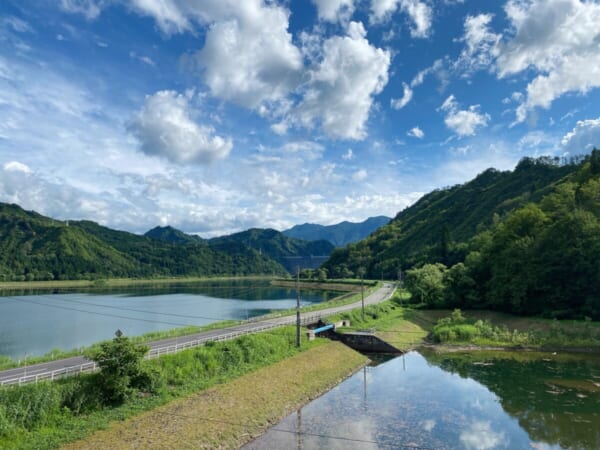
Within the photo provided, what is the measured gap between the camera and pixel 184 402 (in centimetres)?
2242

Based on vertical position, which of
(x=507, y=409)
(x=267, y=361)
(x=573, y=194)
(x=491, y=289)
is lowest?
(x=507, y=409)

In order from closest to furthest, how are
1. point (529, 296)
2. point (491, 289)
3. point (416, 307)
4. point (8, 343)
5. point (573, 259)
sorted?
point (8, 343), point (573, 259), point (529, 296), point (491, 289), point (416, 307)

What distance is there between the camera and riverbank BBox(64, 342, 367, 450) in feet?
59.2

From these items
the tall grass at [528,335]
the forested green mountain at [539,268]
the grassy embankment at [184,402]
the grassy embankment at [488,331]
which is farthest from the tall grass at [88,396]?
the forested green mountain at [539,268]

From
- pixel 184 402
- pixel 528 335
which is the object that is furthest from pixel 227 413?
pixel 528 335

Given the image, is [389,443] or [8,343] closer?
[389,443]

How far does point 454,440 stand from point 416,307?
54.1 metres

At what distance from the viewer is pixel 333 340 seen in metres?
45.7

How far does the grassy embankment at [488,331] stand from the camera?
46.2 metres

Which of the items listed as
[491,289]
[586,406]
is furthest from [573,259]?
[586,406]

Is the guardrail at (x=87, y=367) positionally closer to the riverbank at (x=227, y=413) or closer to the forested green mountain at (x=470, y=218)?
the riverbank at (x=227, y=413)

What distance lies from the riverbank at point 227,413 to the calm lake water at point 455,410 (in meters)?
1.12

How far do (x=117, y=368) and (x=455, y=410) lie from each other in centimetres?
2199

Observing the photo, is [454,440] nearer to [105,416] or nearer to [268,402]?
[268,402]
